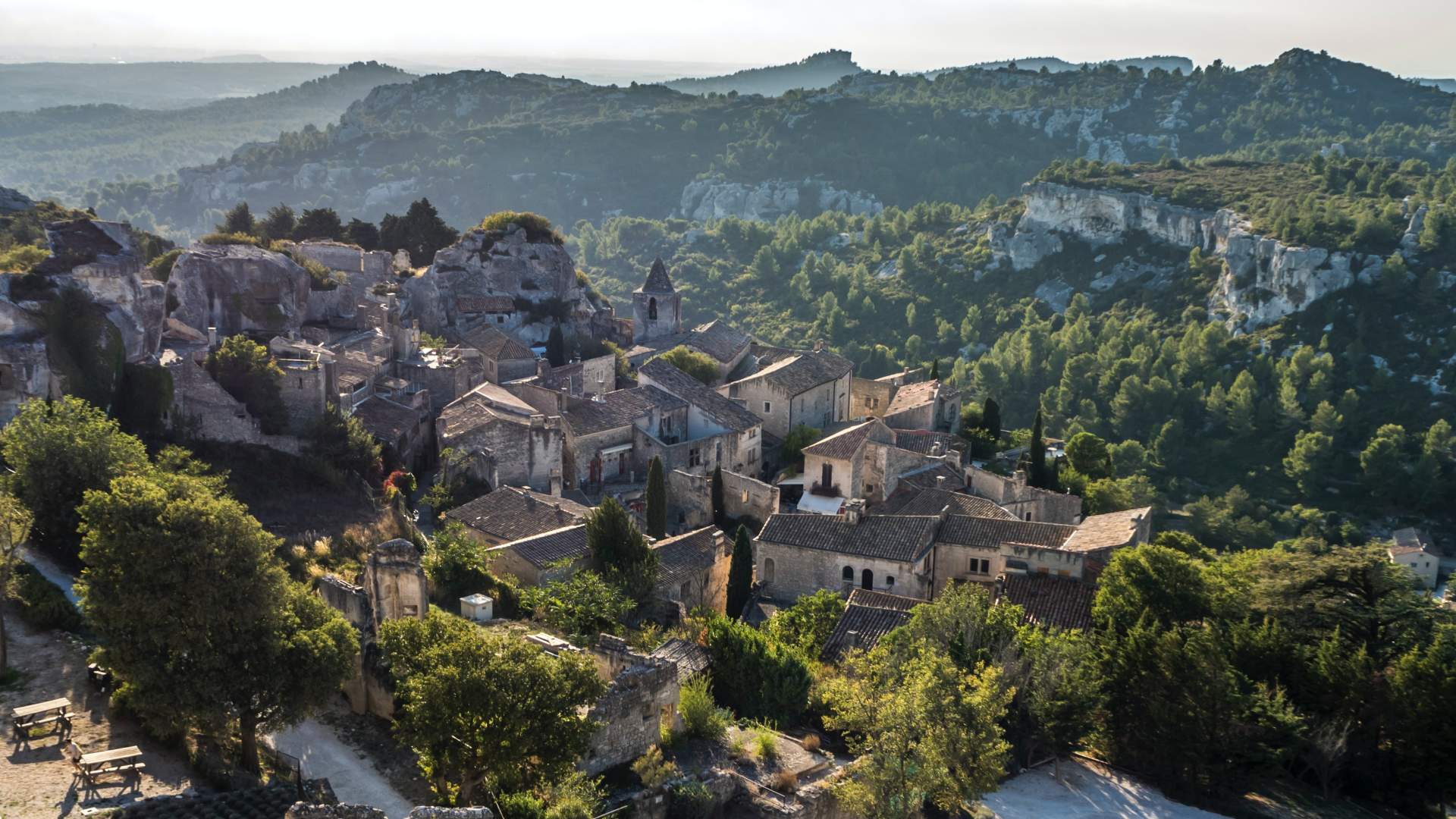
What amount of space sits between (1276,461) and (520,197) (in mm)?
129472

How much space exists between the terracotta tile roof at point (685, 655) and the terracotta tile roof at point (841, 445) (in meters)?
17.2

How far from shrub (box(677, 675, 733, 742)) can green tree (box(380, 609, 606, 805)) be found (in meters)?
2.85

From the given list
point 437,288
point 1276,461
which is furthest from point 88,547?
point 1276,461

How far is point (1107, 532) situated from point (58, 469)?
87.6 ft

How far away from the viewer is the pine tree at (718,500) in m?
39.4

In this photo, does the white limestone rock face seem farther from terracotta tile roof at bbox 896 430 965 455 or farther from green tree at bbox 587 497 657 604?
terracotta tile roof at bbox 896 430 965 455

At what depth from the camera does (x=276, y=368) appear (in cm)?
3491

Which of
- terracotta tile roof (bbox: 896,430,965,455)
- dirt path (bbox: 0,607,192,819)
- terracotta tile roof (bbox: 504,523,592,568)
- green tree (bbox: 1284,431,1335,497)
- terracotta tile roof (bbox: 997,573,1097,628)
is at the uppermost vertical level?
dirt path (bbox: 0,607,192,819)

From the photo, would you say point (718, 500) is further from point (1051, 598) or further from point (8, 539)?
point (8, 539)

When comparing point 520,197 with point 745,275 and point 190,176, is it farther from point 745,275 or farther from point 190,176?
point 745,275

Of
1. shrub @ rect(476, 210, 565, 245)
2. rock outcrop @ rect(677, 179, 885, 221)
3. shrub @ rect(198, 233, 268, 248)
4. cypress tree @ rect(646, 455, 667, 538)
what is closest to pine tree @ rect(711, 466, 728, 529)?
cypress tree @ rect(646, 455, 667, 538)

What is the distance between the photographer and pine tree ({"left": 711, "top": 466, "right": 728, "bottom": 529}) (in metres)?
39.4

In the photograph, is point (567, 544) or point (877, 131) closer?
point (567, 544)

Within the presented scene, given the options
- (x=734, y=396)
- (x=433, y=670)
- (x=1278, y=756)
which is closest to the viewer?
(x=433, y=670)
